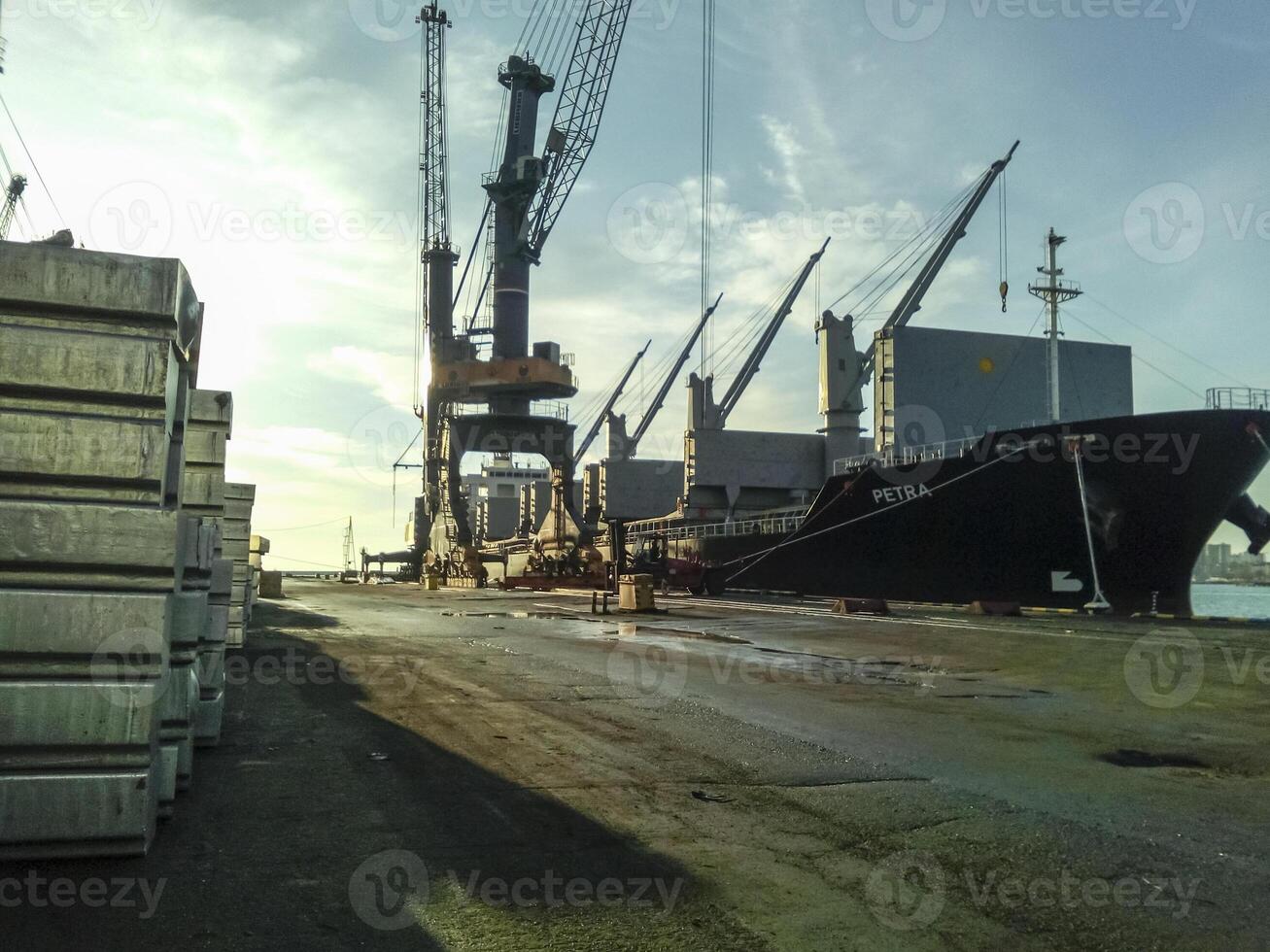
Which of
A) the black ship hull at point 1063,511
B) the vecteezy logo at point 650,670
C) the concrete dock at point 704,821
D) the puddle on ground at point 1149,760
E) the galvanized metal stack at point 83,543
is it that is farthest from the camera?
the black ship hull at point 1063,511

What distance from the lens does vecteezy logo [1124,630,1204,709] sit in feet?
31.5

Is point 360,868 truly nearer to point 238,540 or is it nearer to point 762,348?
point 238,540

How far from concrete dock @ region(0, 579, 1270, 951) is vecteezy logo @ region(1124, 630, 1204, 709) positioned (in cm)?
9

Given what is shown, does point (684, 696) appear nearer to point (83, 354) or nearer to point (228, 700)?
point (228, 700)

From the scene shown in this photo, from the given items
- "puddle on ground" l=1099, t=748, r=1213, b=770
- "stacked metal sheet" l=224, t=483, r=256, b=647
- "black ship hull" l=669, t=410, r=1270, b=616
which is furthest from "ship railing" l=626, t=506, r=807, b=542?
"puddle on ground" l=1099, t=748, r=1213, b=770

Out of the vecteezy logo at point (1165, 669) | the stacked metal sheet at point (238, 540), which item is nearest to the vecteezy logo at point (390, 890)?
the vecteezy logo at point (1165, 669)

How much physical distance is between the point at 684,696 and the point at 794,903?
18.7ft

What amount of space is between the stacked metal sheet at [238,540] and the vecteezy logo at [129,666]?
9411 mm

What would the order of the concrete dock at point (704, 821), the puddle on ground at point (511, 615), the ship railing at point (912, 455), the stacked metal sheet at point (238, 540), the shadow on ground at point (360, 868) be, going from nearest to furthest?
the shadow on ground at point (360, 868) < the concrete dock at point (704, 821) < the stacked metal sheet at point (238, 540) < the puddle on ground at point (511, 615) < the ship railing at point (912, 455)

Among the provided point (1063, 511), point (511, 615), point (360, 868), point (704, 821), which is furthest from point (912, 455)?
point (360, 868)

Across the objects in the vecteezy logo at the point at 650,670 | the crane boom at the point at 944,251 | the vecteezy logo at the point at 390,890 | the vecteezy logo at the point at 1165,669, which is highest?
the crane boom at the point at 944,251

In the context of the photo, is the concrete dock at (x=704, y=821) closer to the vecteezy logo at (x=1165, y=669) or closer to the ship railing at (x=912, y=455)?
the vecteezy logo at (x=1165, y=669)

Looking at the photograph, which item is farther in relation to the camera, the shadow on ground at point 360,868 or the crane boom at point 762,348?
the crane boom at point 762,348

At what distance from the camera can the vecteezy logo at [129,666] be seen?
3.84 meters
